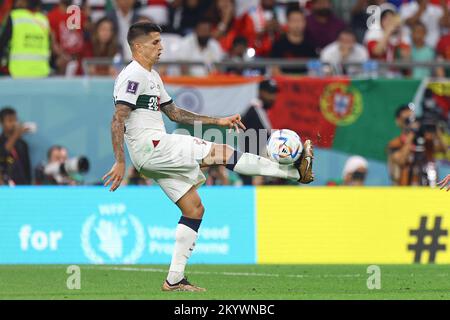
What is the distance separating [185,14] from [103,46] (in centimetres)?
187

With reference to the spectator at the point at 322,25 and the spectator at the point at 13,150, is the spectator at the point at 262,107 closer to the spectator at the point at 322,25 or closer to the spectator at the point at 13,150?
the spectator at the point at 322,25

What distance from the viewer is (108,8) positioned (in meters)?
21.6

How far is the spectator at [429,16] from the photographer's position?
878 inches

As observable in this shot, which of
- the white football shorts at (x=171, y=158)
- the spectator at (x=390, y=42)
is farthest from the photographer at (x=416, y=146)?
the white football shorts at (x=171, y=158)

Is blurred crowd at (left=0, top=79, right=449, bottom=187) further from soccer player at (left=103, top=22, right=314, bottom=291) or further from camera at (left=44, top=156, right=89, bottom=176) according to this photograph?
soccer player at (left=103, top=22, right=314, bottom=291)

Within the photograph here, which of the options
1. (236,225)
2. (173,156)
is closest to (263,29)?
(236,225)

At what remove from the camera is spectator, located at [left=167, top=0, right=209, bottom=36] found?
70.7 ft

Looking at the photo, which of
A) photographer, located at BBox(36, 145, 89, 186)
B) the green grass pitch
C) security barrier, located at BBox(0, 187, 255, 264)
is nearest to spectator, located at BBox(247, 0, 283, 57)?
photographer, located at BBox(36, 145, 89, 186)

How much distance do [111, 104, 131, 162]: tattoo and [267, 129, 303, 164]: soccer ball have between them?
1386 millimetres

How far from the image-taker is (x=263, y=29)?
2152 centimetres

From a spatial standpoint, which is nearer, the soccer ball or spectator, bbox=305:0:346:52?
the soccer ball

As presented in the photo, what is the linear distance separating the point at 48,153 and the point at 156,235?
3251 millimetres

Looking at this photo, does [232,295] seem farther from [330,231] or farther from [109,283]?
[330,231]

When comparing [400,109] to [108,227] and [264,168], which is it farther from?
[264,168]
